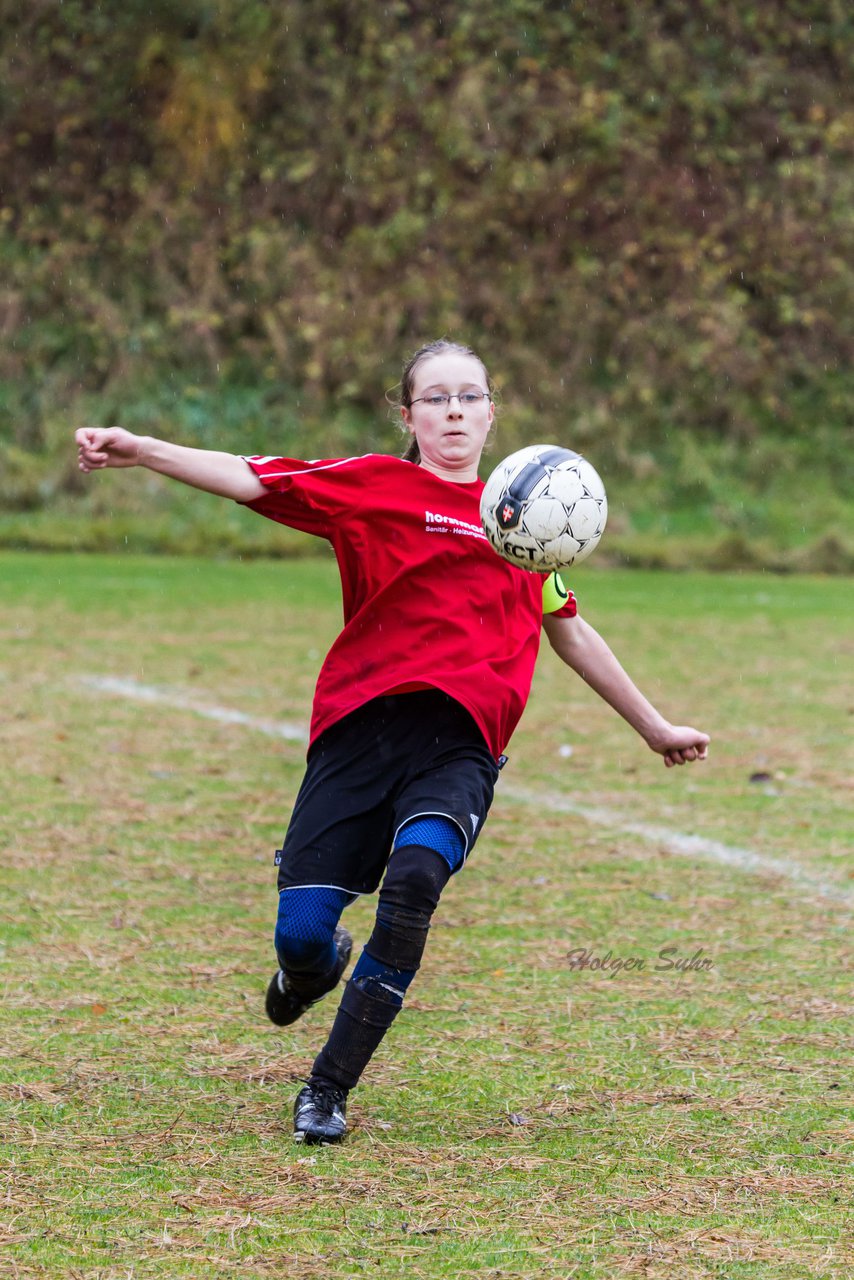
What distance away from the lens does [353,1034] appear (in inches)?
131

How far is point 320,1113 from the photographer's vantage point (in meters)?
3.27

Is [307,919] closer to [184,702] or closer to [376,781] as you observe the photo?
[376,781]

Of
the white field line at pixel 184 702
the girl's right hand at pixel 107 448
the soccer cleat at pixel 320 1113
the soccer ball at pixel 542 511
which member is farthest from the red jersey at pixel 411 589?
the white field line at pixel 184 702

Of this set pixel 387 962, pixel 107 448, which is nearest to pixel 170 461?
pixel 107 448

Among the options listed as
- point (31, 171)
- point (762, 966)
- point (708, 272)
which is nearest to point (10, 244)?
point (31, 171)

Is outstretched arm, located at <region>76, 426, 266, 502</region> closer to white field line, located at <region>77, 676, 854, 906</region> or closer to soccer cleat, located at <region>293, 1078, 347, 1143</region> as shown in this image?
soccer cleat, located at <region>293, 1078, 347, 1143</region>

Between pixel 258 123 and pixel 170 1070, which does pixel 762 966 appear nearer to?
pixel 170 1070

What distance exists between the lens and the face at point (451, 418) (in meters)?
3.74

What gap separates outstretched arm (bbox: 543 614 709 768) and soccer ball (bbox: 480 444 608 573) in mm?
319

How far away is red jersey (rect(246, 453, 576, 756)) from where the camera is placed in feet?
11.6

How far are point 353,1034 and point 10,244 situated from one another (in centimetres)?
2084

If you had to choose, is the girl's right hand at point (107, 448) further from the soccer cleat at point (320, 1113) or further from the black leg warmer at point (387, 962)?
the soccer cleat at point (320, 1113)

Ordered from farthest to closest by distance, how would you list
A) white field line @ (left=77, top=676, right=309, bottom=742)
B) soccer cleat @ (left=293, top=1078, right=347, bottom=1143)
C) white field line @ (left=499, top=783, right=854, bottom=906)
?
white field line @ (left=77, top=676, right=309, bottom=742) → white field line @ (left=499, top=783, right=854, bottom=906) → soccer cleat @ (left=293, top=1078, right=347, bottom=1143)

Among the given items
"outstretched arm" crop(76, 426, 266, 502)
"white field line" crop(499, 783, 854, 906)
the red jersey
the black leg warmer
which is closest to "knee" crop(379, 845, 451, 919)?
the black leg warmer
